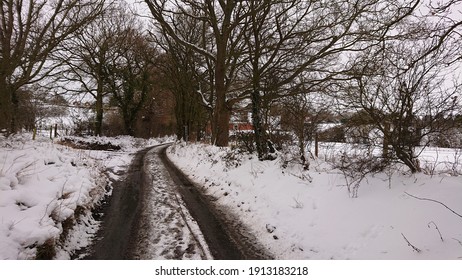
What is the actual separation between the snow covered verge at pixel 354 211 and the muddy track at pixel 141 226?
305 millimetres

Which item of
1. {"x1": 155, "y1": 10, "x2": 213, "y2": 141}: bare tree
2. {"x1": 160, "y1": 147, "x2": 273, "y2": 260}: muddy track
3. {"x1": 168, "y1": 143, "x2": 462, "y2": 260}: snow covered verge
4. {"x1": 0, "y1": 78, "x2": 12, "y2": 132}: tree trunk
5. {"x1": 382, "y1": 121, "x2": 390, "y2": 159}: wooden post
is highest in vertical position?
{"x1": 155, "y1": 10, "x2": 213, "y2": 141}: bare tree

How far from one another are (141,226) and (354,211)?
3.77 metres

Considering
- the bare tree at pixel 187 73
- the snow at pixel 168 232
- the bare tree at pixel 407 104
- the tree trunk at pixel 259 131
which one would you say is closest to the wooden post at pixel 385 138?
the bare tree at pixel 407 104

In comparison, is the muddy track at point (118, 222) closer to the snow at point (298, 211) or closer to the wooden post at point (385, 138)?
the snow at point (298, 211)

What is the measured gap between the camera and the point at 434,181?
4.71 m

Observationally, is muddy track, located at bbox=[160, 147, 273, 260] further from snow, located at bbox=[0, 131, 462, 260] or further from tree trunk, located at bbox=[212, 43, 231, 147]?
tree trunk, located at bbox=[212, 43, 231, 147]

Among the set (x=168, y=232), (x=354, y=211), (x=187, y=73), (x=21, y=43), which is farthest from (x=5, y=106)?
(x=354, y=211)

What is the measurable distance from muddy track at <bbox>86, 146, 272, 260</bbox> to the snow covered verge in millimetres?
305

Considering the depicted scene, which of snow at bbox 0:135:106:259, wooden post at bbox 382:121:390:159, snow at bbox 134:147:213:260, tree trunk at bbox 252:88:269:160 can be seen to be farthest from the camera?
tree trunk at bbox 252:88:269:160

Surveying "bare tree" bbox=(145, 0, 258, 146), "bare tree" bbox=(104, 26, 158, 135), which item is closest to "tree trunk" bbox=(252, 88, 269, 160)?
"bare tree" bbox=(145, 0, 258, 146)

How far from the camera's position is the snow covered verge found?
12.5ft

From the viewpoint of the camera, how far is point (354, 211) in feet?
15.9

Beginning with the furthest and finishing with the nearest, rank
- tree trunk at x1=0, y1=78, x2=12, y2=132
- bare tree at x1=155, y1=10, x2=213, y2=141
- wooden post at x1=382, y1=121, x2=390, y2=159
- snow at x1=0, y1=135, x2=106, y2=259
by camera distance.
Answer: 1. bare tree at x1=155, y1=10, x2=213, y2=141
2. tree trunk at x1=0, y1=78, x2=12, y2=132
3. wooden post at x1=382, y1=121, x2=390, y2=159
4. snow at x1=0, y1=135, x2=106, y2=259

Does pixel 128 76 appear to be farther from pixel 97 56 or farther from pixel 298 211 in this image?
pixel 298 211
